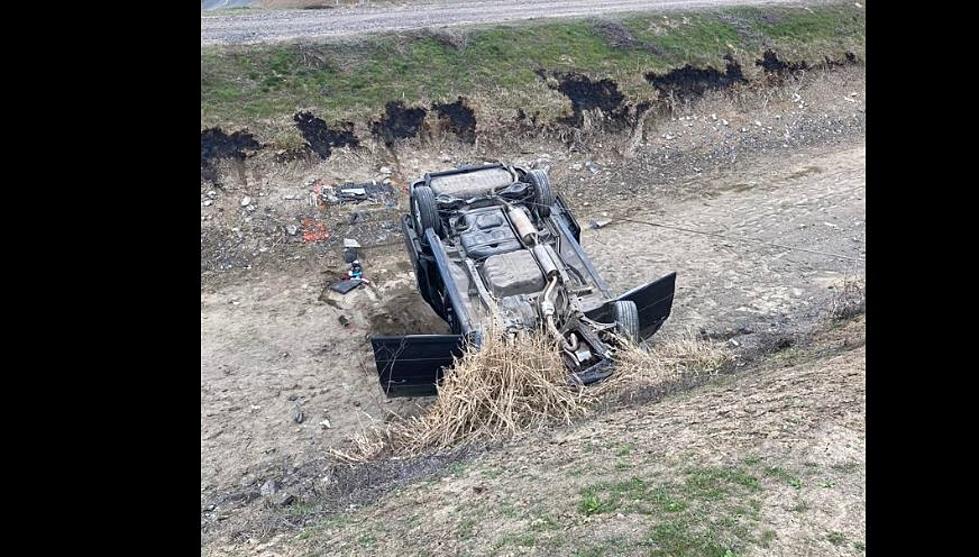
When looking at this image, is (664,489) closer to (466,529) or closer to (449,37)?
(466,529)

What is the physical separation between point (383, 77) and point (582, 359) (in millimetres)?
8991

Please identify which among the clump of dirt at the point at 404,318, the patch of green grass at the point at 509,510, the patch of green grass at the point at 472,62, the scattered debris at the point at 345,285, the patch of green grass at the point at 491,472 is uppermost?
the patch of green grass at the point at 472,62

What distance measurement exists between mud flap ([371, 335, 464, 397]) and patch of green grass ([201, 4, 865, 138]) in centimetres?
762

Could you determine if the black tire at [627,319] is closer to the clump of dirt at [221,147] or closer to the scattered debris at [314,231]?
the scattered debris at [314,231]

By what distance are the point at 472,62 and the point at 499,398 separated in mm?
10062

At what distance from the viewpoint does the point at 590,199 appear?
43.1ft

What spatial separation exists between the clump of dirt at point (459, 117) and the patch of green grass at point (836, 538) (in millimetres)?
10972

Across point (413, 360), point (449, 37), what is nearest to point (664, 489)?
point (413, 360)

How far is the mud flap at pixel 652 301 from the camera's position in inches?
289

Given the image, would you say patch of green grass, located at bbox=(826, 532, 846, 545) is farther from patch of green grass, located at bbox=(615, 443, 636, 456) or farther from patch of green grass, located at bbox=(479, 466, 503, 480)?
patch of green grass, located at bbox=(479, 466, 503, 480)

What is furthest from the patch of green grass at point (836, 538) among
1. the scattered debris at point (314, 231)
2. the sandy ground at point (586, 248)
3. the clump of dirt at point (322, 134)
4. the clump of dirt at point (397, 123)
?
the clump of dirt at point (397, 123)

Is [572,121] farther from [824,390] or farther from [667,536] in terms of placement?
[667,536]

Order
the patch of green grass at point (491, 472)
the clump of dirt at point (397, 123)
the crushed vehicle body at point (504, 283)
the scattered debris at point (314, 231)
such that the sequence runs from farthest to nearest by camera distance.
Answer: the clump of dirt at point (397, 123), the scattered debris at point (314, 231), the crushed vehicle body at point (504, 283), the patch of green grass at point (491, 472)

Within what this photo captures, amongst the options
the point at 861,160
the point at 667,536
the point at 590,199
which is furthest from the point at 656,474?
the point at 861,160
